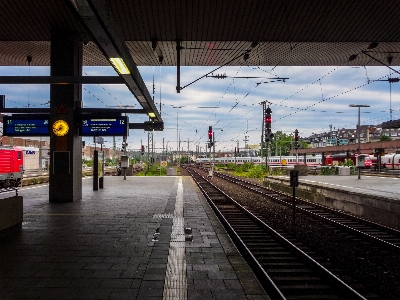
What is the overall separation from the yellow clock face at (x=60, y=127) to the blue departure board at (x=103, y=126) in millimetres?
574

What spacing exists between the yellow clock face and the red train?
Answer: 1145 centimetres

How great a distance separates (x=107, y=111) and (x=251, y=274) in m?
9.66

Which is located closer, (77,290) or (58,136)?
(77,290)

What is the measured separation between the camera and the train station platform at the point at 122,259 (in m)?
4.89

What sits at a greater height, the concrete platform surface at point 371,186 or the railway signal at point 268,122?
the railway signal at point 268,122

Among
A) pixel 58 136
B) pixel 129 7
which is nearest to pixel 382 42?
pixel 129 7

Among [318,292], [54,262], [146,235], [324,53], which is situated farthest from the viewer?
[324,53]

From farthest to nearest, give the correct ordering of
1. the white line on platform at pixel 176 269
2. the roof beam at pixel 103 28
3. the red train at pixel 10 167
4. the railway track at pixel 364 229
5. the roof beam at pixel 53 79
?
the red train at pixel 10 167
the roof beam at pixel 53 79
the railway track at pixel 364 229
the roof beam at pixel 103 28
the white line on platform at pixel 176 269

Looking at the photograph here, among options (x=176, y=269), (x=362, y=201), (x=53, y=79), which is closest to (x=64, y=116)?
(x=53, y=79)

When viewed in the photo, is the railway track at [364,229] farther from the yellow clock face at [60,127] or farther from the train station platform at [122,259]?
the yellow clock face at [60,127]

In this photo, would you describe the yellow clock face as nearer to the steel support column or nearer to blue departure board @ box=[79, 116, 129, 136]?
the steel support column

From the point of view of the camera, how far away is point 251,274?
562cm

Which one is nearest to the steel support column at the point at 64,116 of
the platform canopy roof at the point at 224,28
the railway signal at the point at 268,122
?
the platform canopy roof at the point at 224,28

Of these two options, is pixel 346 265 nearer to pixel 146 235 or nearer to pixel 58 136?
pixel 146 235
